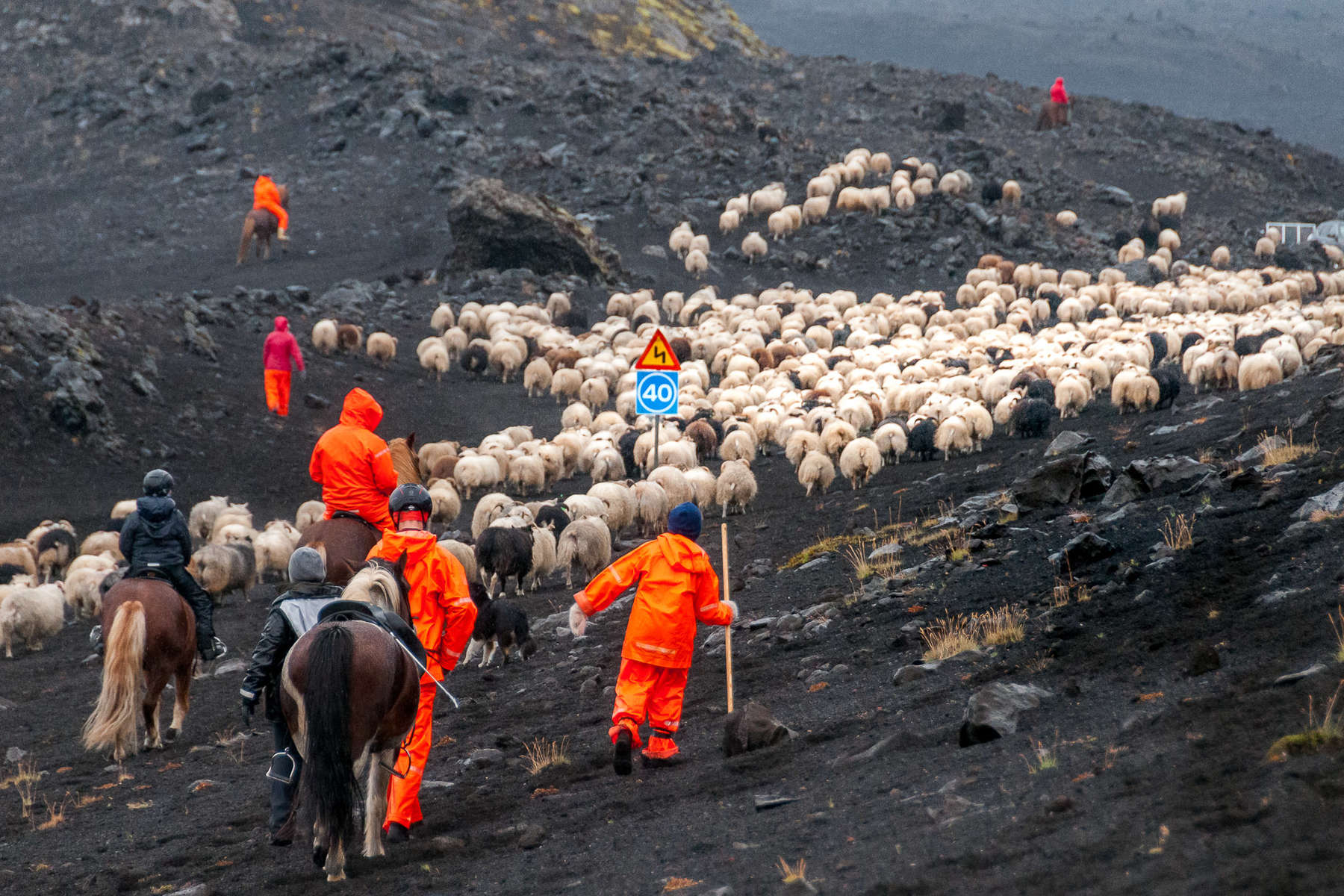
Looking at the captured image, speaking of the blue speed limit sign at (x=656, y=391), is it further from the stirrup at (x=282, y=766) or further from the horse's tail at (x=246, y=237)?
the horse's tail at (x=246, y=237)

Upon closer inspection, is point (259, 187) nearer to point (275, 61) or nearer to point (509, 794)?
point (275, 61)

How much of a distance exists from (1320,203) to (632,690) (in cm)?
5214

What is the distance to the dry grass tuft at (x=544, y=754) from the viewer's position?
25.2 feet

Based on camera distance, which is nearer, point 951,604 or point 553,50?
point 951,604

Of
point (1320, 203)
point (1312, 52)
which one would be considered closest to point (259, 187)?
point (1320, 203)

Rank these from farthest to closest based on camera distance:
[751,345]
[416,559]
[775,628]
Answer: [751,345], [775,628], [416,559]

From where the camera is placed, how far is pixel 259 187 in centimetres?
3350

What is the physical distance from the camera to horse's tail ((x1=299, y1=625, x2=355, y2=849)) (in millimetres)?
5836

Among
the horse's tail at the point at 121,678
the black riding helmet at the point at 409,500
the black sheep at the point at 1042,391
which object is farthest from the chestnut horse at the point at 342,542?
the black sheep at the point at 1042,391

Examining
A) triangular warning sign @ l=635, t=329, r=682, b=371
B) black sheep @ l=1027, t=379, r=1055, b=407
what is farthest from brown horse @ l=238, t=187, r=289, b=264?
triangular warning sign @ l=635, t=329, r=682, b=371

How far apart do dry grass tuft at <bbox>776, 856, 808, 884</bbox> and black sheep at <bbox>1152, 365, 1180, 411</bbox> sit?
51.7ft

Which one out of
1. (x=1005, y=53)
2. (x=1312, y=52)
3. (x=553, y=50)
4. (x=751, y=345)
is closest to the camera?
(x=751, y=345)

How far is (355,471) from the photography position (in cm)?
943

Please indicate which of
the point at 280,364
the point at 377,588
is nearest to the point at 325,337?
the point at 280,364
